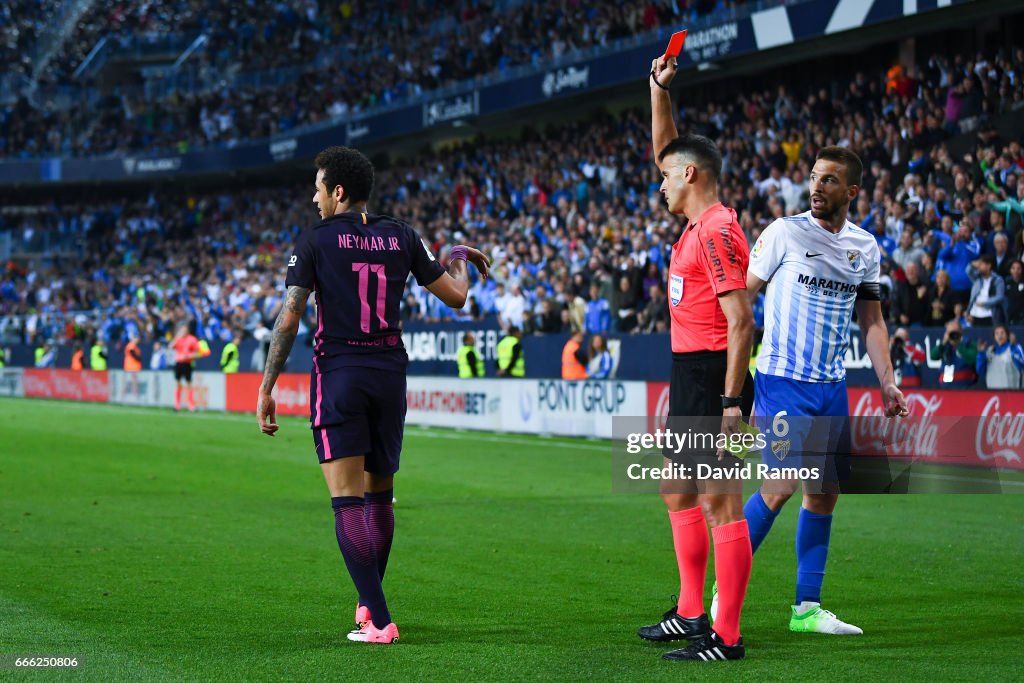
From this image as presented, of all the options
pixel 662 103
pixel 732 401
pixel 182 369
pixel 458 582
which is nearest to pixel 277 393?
pixel 182 369

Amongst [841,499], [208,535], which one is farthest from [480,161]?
[208,535]

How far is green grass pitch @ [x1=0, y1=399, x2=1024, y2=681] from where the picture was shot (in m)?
5.73

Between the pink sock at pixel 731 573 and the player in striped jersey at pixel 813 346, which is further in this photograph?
the player in striped jersey at pixel 813 346

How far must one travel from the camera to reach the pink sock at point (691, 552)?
6035mm

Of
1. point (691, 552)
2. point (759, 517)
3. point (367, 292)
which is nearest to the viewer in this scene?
point (691, 552)

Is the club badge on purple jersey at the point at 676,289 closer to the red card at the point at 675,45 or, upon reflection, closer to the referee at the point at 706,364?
the referee at the point at 706,364

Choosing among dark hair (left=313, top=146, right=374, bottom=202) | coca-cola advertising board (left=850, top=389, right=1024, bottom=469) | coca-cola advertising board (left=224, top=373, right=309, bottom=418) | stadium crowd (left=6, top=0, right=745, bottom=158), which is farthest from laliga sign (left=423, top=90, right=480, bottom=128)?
dark hair (left=313, top=146, right=374, bottom=202)

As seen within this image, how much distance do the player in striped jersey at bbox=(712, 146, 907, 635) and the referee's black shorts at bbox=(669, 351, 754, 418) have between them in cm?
76

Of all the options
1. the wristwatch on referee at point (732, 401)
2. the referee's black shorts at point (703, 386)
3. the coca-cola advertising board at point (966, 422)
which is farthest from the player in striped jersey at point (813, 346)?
the coca-cola advertising board at point (966, 422)

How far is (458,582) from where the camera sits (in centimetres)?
820

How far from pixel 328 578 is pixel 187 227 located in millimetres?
47128

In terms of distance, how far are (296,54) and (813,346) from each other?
46086 millimetres

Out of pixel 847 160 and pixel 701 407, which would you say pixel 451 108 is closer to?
pixel 847 160

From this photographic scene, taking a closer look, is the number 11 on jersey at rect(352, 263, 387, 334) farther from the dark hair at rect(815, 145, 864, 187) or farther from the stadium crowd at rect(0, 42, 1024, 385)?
the stadium crowd at rect(0, 42, 1024, 385)
